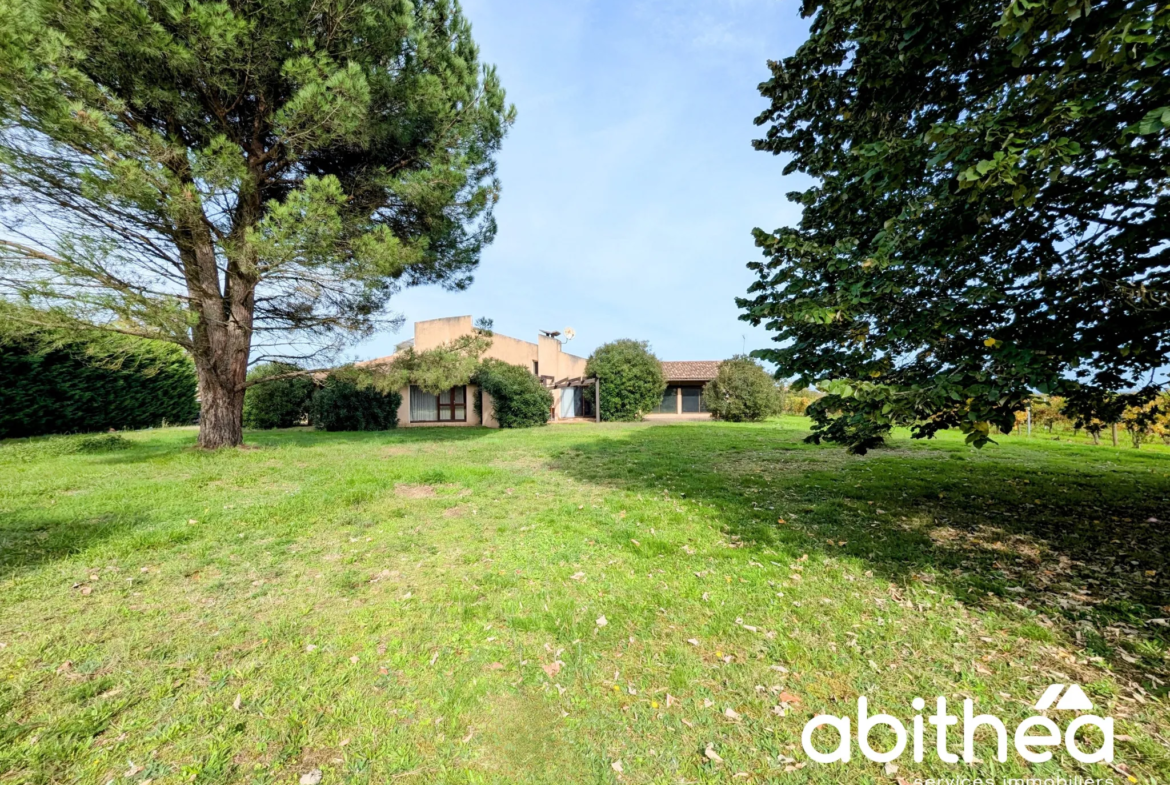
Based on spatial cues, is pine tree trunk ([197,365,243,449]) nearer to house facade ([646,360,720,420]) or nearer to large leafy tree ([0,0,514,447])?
large leafy tree ([0,0,514,447])

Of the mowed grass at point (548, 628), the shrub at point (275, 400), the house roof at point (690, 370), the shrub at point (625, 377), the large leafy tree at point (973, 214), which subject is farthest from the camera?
the house roof at point (690, 370)

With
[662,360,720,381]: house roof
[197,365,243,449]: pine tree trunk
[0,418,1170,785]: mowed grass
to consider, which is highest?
[662,360,720,381]: house roof

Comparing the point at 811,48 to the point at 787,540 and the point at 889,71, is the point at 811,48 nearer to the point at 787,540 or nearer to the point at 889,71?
the point at 889,71

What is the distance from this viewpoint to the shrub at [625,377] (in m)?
23.9

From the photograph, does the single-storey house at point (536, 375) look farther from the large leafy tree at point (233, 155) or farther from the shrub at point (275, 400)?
the large leafy tree at point (233, 155)

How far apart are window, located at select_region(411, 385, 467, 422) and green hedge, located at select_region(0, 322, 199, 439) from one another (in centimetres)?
897

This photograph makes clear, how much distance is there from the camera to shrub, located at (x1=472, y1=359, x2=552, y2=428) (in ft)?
62.1

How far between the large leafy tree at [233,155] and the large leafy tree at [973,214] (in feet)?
24.8

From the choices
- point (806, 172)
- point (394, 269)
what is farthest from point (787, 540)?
point (394, 269)

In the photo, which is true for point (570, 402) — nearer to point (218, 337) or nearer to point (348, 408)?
point (348, 408)

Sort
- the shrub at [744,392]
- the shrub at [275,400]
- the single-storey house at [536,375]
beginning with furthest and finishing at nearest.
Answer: the shrub at [744,392]
the single-storey house at [536,375]
the shrub at [275,400]

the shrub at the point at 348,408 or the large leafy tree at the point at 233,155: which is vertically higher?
the large leafy tree at the point at 233,155

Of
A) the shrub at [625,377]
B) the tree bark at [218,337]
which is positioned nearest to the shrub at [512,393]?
the shrub at [625,377]

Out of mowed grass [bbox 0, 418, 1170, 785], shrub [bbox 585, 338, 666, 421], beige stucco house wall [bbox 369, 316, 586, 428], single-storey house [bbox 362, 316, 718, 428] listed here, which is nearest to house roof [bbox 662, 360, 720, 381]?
single-storey house [bbox 362, 316, 718, 428]
